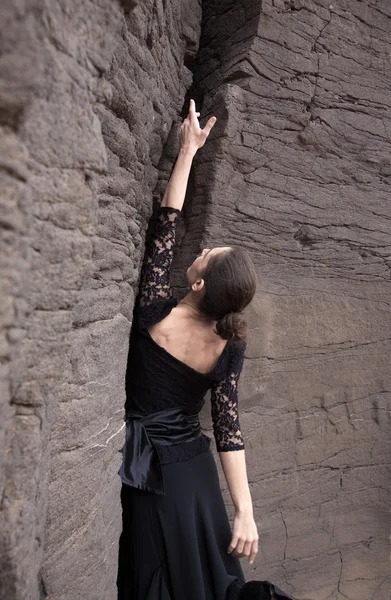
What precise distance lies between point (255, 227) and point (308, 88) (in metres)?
0.79

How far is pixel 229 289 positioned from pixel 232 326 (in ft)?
0.50

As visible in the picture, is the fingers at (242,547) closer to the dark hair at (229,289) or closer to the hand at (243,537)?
the hand at (243,537)

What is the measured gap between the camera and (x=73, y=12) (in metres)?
1.24

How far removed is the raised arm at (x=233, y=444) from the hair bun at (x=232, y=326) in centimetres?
19

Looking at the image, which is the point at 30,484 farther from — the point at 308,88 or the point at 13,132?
the point at 308,88

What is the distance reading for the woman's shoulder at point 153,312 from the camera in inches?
109

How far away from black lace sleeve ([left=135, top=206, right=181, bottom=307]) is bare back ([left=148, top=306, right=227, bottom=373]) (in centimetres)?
13

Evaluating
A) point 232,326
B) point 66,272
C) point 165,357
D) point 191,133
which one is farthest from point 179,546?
point 191,133

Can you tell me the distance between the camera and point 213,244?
3.29m

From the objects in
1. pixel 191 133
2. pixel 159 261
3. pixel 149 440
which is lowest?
pixel 149 440

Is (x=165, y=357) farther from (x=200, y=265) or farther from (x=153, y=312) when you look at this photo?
(x=200, y=265)

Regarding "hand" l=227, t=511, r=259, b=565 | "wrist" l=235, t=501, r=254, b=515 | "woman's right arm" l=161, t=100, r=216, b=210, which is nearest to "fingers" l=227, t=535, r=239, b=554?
"hand" l=227, t=511, r=259, b=565

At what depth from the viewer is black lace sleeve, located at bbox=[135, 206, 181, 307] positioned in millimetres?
2838

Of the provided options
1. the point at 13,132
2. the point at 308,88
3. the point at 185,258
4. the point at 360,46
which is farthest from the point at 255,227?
the point at 13,132
